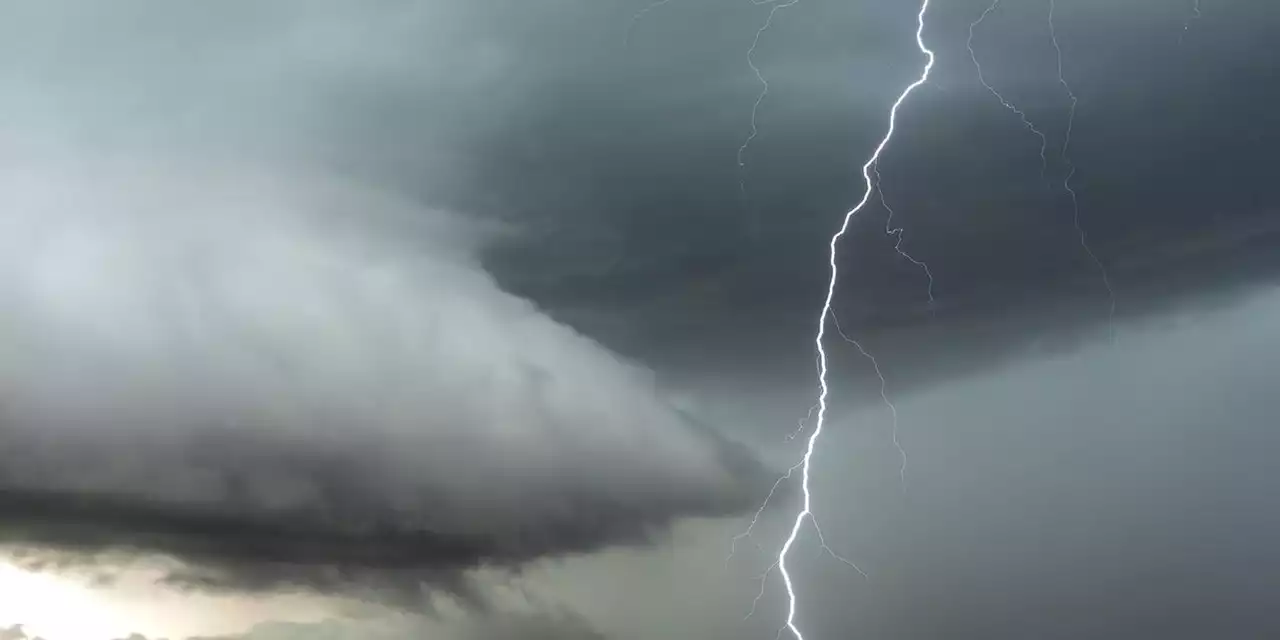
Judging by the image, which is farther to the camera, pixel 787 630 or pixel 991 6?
pixel 787 630

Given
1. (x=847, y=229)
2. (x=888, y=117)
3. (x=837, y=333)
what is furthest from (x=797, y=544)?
(x=888, y=117)

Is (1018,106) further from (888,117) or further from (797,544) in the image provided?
(797,544)

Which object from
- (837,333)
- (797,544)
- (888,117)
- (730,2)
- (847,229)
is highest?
(730,2)

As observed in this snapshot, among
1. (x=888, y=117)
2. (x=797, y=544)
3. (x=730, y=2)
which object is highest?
(x=730, y=2)

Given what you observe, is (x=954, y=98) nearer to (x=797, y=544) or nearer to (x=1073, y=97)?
(x=1073, y=97)

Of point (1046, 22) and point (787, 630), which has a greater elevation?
point (1046, 22)

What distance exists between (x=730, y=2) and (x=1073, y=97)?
5229mm

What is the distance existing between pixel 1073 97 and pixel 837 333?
4871mm

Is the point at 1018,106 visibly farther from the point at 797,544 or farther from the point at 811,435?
the point at 797,544

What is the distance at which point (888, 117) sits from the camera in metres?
14.2

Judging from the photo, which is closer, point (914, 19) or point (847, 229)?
point (914, 19)

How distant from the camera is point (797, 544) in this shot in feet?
48.9

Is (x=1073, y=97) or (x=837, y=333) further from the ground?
Answer: (x=1073, y=97)

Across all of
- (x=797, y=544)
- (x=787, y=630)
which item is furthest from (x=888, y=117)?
(x=787, y=630)
